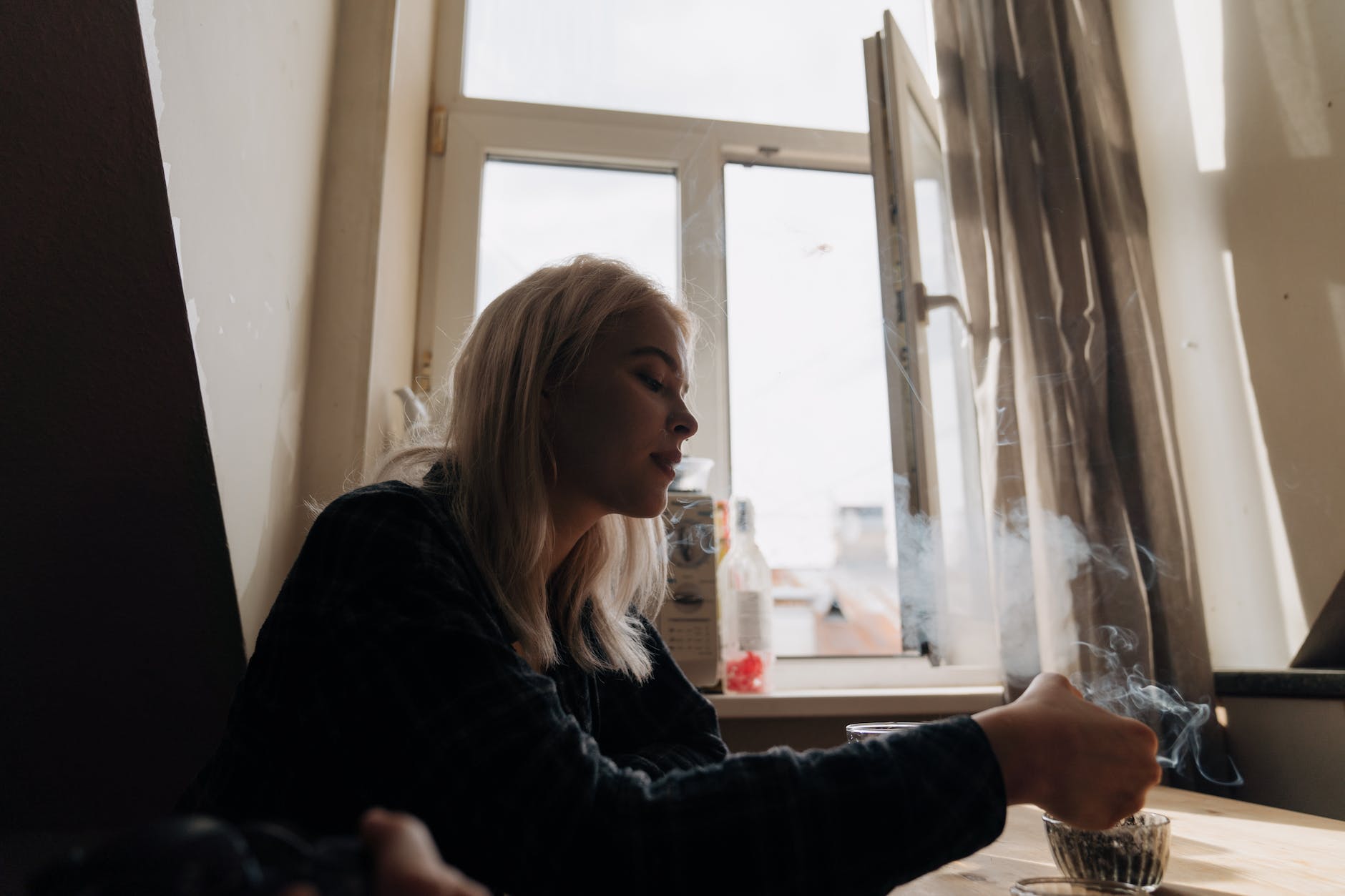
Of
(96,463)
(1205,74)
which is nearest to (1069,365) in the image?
(1205,74)

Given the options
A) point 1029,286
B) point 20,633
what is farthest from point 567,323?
point 1029,286

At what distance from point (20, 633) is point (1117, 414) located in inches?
67.8

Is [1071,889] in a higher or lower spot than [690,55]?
lower

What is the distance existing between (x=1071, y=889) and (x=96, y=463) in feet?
3.30

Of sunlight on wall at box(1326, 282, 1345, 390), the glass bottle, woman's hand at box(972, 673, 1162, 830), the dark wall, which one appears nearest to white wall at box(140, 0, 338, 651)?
the dark wall

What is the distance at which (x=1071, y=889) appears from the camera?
550mm

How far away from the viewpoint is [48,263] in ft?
2.74

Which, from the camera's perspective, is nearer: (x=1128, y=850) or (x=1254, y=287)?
(x=1128, y=850)

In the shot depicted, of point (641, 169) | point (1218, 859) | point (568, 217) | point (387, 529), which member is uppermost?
point (641, 169)

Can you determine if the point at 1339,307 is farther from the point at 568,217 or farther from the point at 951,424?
the point at 568,217

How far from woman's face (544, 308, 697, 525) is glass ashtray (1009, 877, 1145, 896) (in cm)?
57

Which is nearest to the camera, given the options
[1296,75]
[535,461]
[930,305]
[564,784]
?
[564,784]

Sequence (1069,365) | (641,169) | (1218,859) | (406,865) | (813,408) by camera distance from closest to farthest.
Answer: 1. (406,865)
2. (1218,859)
3. (1069,365)
4. (813,408)
5. (641,169)

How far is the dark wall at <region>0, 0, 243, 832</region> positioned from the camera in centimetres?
78
